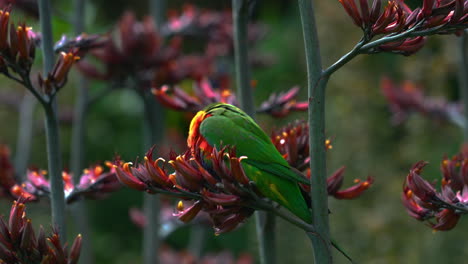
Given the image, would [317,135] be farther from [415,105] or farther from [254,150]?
[415,105]

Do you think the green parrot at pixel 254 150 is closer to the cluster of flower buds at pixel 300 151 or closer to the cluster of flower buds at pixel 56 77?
the cluster of flower buds at pixel 300 151

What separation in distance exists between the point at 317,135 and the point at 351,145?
3.80 m

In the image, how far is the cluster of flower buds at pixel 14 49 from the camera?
1.67 metres

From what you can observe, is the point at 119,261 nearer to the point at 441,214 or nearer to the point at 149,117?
the point at 149,117

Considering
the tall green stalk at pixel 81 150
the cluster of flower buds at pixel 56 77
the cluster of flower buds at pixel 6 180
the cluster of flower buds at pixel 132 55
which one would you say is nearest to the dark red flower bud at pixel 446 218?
the cluster of flower buds at pixel 56 77

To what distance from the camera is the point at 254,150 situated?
161 cm

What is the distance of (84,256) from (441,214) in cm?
193

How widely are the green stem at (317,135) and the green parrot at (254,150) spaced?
5cm

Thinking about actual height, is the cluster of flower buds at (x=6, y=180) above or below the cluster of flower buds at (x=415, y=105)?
above

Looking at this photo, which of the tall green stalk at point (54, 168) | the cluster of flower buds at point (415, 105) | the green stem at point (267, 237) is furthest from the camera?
the cluster of flower buds at point (415, 105)

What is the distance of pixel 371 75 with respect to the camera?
18.0ft

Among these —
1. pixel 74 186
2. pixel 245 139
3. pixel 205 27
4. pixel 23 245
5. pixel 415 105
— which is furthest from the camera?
pixel 205 27

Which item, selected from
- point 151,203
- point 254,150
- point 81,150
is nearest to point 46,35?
point 254,150

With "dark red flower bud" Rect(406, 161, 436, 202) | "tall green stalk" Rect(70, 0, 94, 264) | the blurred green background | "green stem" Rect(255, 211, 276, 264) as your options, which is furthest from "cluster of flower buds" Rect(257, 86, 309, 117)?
the blurred green background
